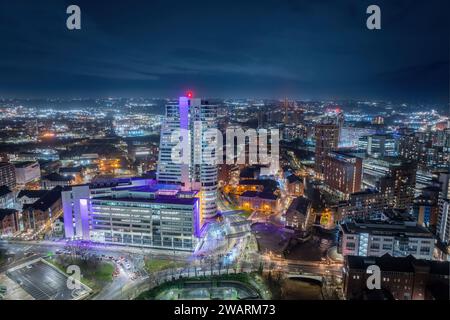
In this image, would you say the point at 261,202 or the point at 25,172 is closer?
the point at 261,202

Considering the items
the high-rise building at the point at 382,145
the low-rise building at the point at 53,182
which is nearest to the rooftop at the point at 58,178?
the low-rise building at the point at 53,182

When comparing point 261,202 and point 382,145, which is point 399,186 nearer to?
point 261,202

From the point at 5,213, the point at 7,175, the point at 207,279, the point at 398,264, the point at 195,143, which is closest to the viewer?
the point at 398,264

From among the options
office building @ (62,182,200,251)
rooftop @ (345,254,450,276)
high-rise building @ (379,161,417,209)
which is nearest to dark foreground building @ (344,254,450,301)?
rooftop @ (345,254,450,276)

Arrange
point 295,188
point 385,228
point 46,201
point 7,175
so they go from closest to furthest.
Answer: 1. point 385,228
2. point 46,201
3. point 295,188
4. point 7,175

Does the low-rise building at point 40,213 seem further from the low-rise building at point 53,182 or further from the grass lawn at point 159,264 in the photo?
the grass lawn at point 159,264

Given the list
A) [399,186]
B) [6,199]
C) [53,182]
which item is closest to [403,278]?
[399,186]

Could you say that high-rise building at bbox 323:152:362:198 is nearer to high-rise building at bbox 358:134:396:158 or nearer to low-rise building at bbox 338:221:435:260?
low-rise building at bbox 338:221:435:260

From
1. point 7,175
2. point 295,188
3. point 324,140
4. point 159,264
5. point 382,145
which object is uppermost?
point 324,140

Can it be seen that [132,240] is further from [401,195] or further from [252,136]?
[252,136]
